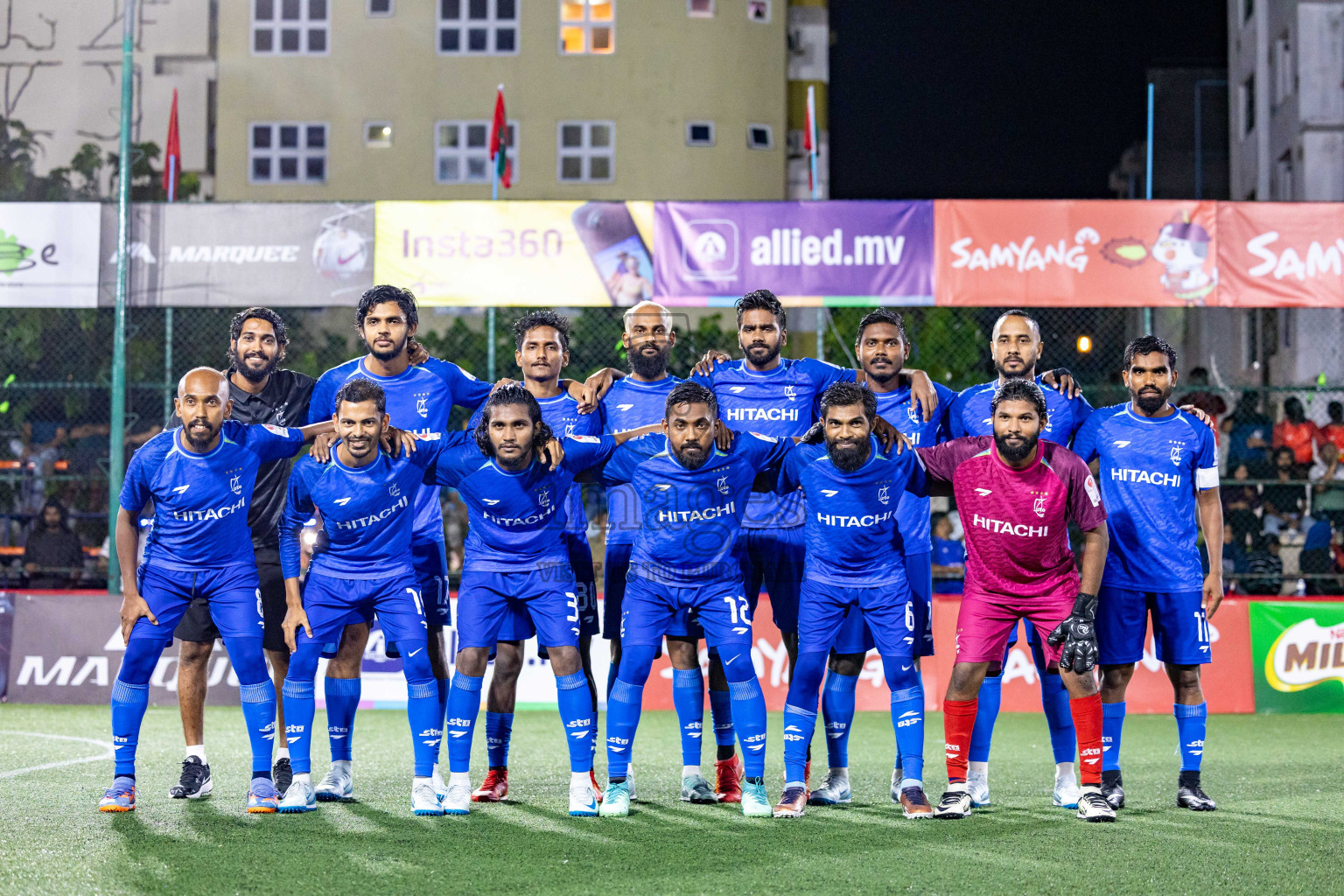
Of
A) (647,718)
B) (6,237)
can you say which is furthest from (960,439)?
(6,237)

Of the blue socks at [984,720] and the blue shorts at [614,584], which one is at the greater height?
the blue shorts at [614,584]

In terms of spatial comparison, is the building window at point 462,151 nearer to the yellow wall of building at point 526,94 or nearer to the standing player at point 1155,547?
the yellow wall of building at point 526,94

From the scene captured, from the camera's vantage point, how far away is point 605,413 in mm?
6957

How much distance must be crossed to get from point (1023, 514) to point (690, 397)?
1526mm

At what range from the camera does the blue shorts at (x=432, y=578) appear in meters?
6.70

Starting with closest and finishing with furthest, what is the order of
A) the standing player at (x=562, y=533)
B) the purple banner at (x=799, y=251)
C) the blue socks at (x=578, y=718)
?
the blue socks at (x=578, y=718) < the standing player at (x=562, y=533) < the purple banner at (x=799, y=251)

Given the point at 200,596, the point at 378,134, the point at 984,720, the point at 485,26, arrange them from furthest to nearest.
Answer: the point at 378,134
the point at 485,26
the point at 984,720
the point at 200,596

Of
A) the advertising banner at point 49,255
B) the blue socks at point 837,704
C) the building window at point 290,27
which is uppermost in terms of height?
the building window at point 290,27

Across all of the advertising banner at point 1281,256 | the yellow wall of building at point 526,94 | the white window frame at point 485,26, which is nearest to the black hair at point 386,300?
the advertising banner at point 1281,256

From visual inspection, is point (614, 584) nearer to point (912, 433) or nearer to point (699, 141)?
point (912, 433)

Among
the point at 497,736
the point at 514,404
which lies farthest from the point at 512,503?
the point at 497,736

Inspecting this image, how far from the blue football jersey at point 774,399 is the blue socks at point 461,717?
1.60 meters

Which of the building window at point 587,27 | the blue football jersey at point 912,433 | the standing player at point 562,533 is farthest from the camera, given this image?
the building window at point 587,27

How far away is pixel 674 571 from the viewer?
20.6ft
